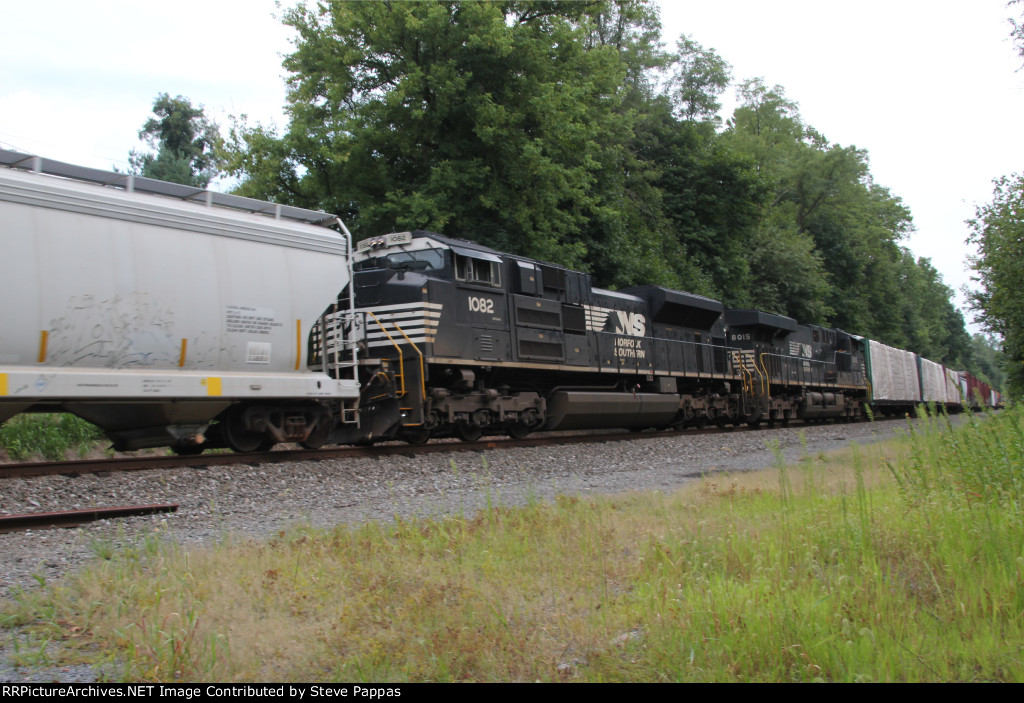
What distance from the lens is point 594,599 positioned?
13.2ft

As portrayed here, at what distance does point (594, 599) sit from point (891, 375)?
33.5 m

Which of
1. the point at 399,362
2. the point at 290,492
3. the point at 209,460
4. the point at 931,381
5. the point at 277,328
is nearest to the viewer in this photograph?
the point at 290,492

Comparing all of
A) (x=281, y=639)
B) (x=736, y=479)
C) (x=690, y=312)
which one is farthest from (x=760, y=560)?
(x=690, y=312)

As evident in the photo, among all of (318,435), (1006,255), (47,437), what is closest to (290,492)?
(318,435)

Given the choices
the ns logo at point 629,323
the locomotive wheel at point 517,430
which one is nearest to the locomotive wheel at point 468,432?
the locomotive wheel at point 517,430

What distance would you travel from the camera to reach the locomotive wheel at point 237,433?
393 inches

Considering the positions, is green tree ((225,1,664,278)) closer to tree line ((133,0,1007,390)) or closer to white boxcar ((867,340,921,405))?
tree line ((133,0,1007,390))

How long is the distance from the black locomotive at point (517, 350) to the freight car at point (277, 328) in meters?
0.04

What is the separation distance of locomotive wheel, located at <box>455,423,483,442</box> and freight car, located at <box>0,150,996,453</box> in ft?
0.10

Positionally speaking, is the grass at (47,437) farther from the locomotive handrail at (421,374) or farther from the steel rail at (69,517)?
the steel rail at (69,517)

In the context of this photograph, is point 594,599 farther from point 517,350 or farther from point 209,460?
point 517,350

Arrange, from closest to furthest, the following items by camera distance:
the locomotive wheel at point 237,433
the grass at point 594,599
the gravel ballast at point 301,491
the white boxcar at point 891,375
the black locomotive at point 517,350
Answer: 1. the grass at point 594,599
2. the gravel ballast at point 301,491
3. the locomotive wheel at point 237,433
4. the black locomotive at point 517,350
5. the white boxcar at point 891,375

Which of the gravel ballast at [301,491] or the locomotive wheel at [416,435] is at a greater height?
the locomotive wheel at [416,435]
